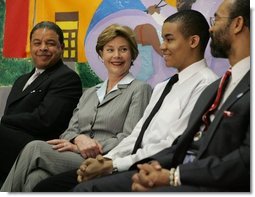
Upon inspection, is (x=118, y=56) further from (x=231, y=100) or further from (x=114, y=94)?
(x=231, y=100)

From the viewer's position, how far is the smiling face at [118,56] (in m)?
2.84

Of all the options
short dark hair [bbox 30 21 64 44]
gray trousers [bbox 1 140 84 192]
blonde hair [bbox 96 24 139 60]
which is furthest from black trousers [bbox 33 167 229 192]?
short dark hair [bbox 30 21 64 44]

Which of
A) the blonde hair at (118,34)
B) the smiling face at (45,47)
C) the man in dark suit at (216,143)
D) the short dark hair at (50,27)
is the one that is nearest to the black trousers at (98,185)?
the man in dark suit at (216,143)

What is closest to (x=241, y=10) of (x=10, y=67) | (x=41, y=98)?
(x=41, y=98)

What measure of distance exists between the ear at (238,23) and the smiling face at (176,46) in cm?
38

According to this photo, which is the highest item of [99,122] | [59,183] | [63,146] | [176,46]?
[176,46]

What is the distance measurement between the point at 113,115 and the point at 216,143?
945 mm

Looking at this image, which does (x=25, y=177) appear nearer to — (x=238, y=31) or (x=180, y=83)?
(x=180, y=83)

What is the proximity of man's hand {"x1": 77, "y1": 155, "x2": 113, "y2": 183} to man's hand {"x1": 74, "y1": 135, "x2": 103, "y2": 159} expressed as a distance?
0.29 meters

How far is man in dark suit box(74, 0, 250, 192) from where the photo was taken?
1.77 metres

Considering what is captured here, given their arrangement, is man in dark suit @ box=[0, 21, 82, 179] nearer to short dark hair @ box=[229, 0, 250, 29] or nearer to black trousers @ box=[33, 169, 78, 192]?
black trousers @ box=[33, 169, 78, 192]

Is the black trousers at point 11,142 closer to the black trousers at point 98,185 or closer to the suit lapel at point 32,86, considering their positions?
the suit lapel at point 32,86

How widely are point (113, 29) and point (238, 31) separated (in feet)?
3.14

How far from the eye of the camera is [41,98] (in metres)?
3.17
